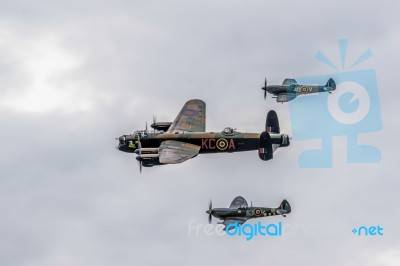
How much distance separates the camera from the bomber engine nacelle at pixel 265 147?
139 meters

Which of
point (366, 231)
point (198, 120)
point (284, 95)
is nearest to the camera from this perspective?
point (366, 231)

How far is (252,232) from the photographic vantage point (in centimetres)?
13388

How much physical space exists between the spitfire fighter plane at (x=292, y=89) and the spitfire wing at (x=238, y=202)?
744 inches

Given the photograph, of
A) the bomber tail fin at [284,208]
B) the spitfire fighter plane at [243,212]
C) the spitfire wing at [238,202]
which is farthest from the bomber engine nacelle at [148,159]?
the bomber tail fin at [284,208]

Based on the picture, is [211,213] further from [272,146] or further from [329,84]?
[329,84]

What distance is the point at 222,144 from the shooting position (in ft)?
472

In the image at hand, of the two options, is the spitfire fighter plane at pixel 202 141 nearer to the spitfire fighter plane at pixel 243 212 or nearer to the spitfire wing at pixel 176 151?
the spitfire wing at pixel 176 151

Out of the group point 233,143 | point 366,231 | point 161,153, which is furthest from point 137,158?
point 366,231

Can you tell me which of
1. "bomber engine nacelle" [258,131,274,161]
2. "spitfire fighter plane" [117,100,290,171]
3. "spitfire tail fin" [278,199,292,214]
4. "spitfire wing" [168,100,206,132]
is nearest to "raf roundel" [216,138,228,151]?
"spitfire fighter plane" [117,100,290,171]

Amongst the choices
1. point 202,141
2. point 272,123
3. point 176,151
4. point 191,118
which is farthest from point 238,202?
point 176,151

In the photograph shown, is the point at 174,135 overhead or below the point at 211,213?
overhead

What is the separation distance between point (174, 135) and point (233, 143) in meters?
7.31

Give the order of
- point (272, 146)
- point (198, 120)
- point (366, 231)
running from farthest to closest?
point (198, 120)
point (272, 146)
point (366, 231)

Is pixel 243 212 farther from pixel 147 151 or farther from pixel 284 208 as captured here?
pixel 147 151
